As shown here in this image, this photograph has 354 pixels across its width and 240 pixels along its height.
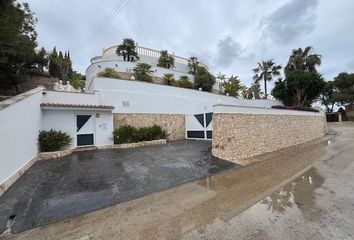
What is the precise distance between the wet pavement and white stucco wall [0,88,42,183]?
3105 mm

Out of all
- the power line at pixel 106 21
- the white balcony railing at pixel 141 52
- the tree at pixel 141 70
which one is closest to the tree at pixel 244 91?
the white balcony railing at pixel 141 52

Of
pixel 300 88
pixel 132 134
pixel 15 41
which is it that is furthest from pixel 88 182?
pixel 300 88

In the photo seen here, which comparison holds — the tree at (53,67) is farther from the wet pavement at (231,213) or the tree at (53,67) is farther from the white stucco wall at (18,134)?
the wet pavement at (231,213)

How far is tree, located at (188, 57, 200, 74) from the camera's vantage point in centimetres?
2584

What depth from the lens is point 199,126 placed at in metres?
15.5

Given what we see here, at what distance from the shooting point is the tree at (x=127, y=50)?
2184 centimetres

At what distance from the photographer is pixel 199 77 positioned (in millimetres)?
24453

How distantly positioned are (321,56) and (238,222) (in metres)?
35.1

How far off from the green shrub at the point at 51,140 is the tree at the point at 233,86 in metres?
23.7

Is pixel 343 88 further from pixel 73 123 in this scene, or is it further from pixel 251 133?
pixel 73 123

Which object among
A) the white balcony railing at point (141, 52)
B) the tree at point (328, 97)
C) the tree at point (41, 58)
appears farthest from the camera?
the tree at point (328, 97)

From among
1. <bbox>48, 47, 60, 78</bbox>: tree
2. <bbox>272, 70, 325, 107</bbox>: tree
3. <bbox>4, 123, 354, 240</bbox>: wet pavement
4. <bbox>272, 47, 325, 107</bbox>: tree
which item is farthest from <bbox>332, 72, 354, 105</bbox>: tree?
<bbox>48, 47, 60, 78</bbox>: tree

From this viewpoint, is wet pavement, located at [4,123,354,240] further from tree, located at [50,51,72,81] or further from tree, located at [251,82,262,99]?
tree, located at [50,51,72,81]

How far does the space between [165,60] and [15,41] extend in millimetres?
16012
